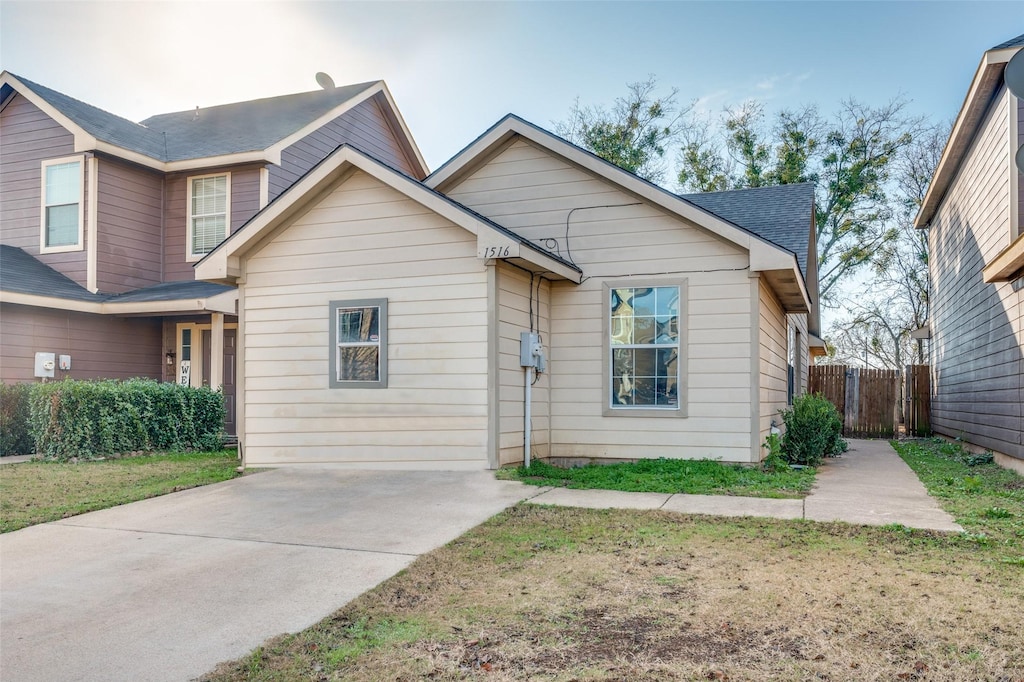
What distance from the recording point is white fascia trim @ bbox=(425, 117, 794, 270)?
28.9ft

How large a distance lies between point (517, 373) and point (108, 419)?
6142 millimetres

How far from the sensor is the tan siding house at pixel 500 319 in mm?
8625

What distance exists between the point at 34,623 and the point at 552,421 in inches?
261

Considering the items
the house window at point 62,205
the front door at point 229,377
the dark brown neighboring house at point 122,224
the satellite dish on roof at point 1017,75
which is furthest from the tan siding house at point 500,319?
the house window at point 62,205

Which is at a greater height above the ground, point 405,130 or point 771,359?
point 405,130

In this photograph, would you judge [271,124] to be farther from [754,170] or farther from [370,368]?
[754,170]

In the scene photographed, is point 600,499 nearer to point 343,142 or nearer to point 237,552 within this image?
point 237,552

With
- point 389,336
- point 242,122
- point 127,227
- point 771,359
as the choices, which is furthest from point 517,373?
point 242,122

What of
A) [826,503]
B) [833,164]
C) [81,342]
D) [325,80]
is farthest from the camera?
[833,164]

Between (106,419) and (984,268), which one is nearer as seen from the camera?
(984,268)

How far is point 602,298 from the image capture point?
9797 mm

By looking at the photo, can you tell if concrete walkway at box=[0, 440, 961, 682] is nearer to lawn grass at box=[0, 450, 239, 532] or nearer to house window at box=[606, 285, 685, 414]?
lawn grass at box=[0, 450, 239, 532]

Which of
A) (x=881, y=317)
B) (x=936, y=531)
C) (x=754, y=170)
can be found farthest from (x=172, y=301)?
(x=881, y=317)

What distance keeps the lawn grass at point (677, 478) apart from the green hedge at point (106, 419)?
6108mm
